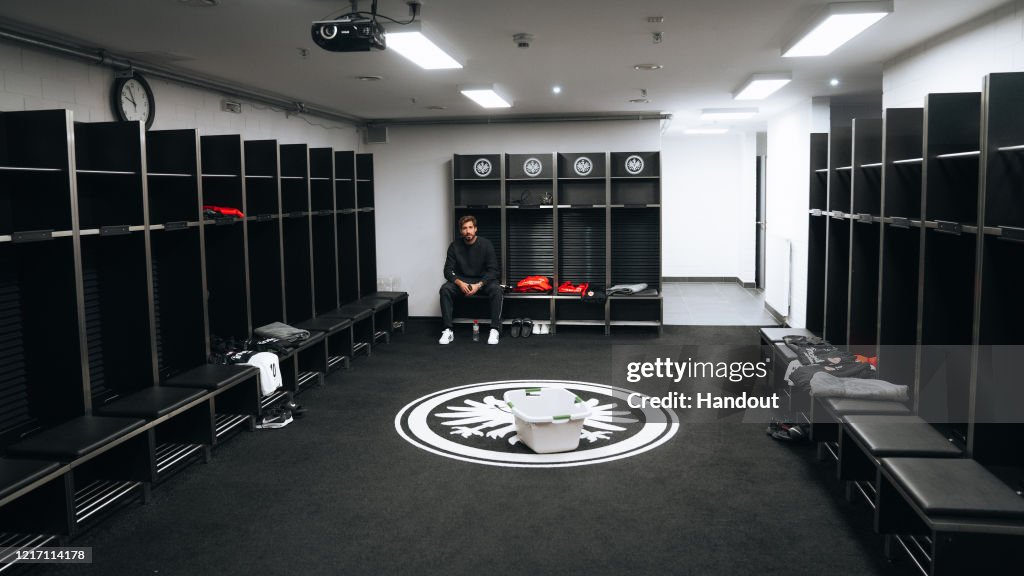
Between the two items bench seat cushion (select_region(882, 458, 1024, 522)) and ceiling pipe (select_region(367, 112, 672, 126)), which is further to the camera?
ceiling pipe (select_region(367, 112, 672, 126))

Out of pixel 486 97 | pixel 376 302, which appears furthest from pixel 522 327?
pixel 486 97

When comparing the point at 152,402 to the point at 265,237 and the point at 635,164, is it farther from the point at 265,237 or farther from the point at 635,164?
the point at 635,164

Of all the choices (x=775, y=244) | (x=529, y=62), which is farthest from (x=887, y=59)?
Answer: (x=775, y=244)

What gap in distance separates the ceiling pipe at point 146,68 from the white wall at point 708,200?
6.41 m

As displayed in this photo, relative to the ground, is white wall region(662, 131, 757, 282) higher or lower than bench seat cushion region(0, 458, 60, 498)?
higher

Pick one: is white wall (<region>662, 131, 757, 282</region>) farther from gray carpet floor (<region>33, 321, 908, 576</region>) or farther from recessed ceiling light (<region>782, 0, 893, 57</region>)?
gray carpet floor (<region>33, 321, 908, 576</region>)

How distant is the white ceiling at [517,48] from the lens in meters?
4.00

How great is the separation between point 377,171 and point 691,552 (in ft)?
23.7

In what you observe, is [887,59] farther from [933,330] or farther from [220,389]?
[220,389]

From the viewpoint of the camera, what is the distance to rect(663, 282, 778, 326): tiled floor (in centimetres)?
921

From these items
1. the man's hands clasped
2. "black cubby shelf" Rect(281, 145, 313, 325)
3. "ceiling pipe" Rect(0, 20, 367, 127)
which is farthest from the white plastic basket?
the man's hands clasped

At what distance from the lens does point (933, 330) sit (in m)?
3.87

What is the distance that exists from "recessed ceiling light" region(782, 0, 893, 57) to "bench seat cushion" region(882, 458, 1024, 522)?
91.0 inches

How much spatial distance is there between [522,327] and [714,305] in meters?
3.28
